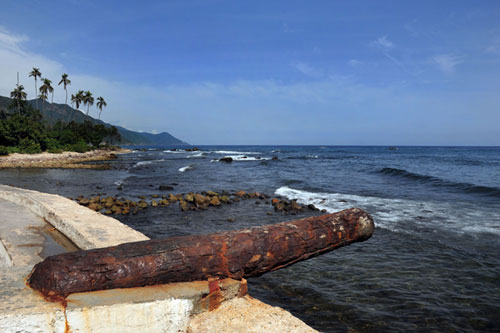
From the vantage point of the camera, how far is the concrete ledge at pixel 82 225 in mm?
4469

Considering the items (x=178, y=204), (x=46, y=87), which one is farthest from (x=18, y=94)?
(x=178, y=204)

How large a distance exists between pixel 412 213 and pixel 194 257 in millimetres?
10531

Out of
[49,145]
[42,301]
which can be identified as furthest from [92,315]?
[49,145]

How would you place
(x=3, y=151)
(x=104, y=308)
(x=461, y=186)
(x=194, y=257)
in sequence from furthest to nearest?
(x=3, y=151), (x=461, y=186), (x=194, y=257), (x=104, y=308)

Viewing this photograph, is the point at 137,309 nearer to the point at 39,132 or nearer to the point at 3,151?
the point at 3,151

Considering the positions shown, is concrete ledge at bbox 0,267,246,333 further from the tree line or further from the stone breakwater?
the tree line

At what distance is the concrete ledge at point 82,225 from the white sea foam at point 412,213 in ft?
24.2

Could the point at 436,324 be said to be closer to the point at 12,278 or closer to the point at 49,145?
the point at 12,278

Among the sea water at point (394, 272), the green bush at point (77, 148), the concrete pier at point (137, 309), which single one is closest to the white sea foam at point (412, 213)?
the sea water at point (394, 272)

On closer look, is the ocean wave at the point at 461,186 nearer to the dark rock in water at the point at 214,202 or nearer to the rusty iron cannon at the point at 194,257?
the dark rock in water at the point at 214,202

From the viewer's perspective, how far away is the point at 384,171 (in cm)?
2866

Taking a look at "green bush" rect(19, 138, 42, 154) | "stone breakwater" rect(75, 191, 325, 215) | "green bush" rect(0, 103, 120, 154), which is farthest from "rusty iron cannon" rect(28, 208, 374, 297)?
"green bush" rect(19, 138, 42, 154)

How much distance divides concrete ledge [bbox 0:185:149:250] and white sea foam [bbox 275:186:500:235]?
737 centimetres

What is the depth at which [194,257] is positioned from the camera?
2799 millimetres
